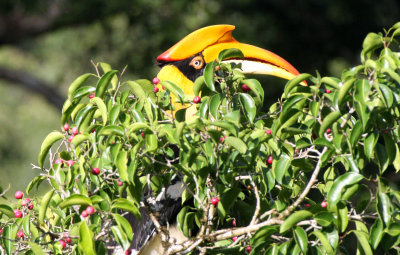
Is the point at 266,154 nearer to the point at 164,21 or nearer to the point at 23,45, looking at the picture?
the point at 164,21

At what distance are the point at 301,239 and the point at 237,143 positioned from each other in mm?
275

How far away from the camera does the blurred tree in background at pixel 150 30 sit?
6.38 meters

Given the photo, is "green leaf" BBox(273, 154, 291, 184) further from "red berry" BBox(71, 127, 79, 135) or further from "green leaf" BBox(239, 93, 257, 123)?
"red berry" BBox(71, 127, 79, 135)

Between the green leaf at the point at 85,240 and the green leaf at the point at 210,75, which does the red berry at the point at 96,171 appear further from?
the green leaf at the point at 210,75

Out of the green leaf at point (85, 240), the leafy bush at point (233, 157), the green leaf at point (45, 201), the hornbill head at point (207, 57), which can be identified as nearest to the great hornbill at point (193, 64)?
the hornbill head at point (207, 57)

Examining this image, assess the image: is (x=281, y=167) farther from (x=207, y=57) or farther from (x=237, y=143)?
(x=207, y=57)

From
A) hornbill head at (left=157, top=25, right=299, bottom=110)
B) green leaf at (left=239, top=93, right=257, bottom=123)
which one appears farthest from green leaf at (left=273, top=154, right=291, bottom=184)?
hornbill head at (left=157, top=25, right=299, bottom=110)

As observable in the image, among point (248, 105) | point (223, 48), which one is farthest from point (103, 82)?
point (223, 48)

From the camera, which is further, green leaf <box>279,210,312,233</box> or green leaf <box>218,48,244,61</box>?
green leaf <box>218,48,244,61</box>

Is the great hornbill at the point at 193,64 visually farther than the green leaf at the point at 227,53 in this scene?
Yes

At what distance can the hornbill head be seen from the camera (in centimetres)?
279

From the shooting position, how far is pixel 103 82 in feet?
5.88

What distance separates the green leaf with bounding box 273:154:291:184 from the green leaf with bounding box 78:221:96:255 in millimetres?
502

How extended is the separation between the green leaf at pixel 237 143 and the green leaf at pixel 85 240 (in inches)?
15.7
